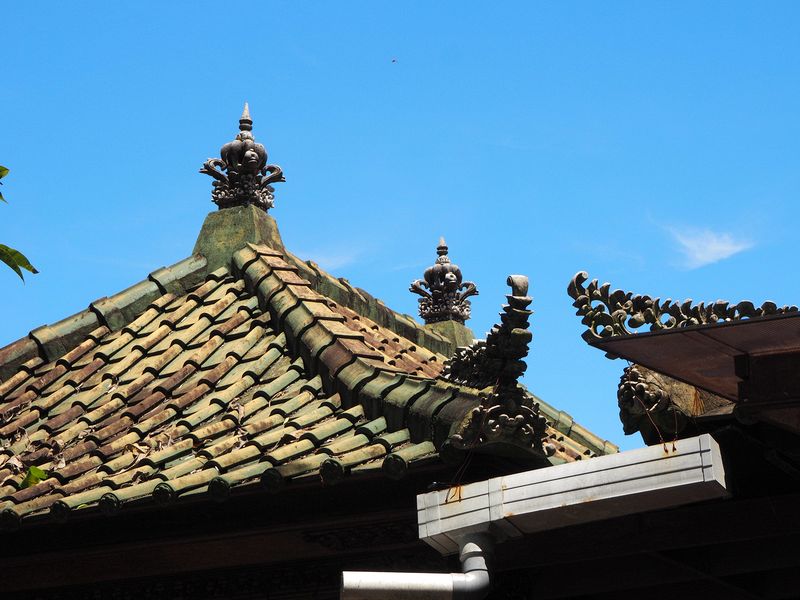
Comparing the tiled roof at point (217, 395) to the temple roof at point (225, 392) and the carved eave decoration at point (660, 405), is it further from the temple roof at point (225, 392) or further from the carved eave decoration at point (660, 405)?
the carved eave decoration at point (660, 405)

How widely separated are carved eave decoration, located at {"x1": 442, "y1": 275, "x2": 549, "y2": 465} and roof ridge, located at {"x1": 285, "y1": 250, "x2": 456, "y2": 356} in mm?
4132

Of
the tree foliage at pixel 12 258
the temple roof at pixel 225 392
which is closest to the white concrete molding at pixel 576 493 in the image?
the temple roof at pixel 225 392

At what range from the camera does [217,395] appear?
31.8 feet

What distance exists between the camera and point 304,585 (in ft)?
28.9

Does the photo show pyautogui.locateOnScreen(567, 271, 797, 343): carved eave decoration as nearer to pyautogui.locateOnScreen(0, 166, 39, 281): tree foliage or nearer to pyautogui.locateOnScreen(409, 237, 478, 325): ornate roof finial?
pyautogui.locateOnScreen(0, 166, 39, 281): tree foliage

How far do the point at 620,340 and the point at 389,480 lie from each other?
1826 millimetres

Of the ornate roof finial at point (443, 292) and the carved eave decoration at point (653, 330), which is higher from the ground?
the ornate roof finial at point (443, 292)

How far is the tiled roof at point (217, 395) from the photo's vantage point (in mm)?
8234

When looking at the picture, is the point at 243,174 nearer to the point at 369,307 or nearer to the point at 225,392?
the point at 369,307

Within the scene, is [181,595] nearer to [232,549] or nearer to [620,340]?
[232,549]

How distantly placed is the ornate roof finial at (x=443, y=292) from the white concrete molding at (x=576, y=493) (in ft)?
22.1

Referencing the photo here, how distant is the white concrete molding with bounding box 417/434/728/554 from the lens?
692 cm

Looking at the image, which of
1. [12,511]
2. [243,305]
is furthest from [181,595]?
[243,305]

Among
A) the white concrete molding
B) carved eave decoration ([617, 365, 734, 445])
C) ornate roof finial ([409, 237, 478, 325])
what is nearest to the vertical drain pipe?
the white concrete molding
